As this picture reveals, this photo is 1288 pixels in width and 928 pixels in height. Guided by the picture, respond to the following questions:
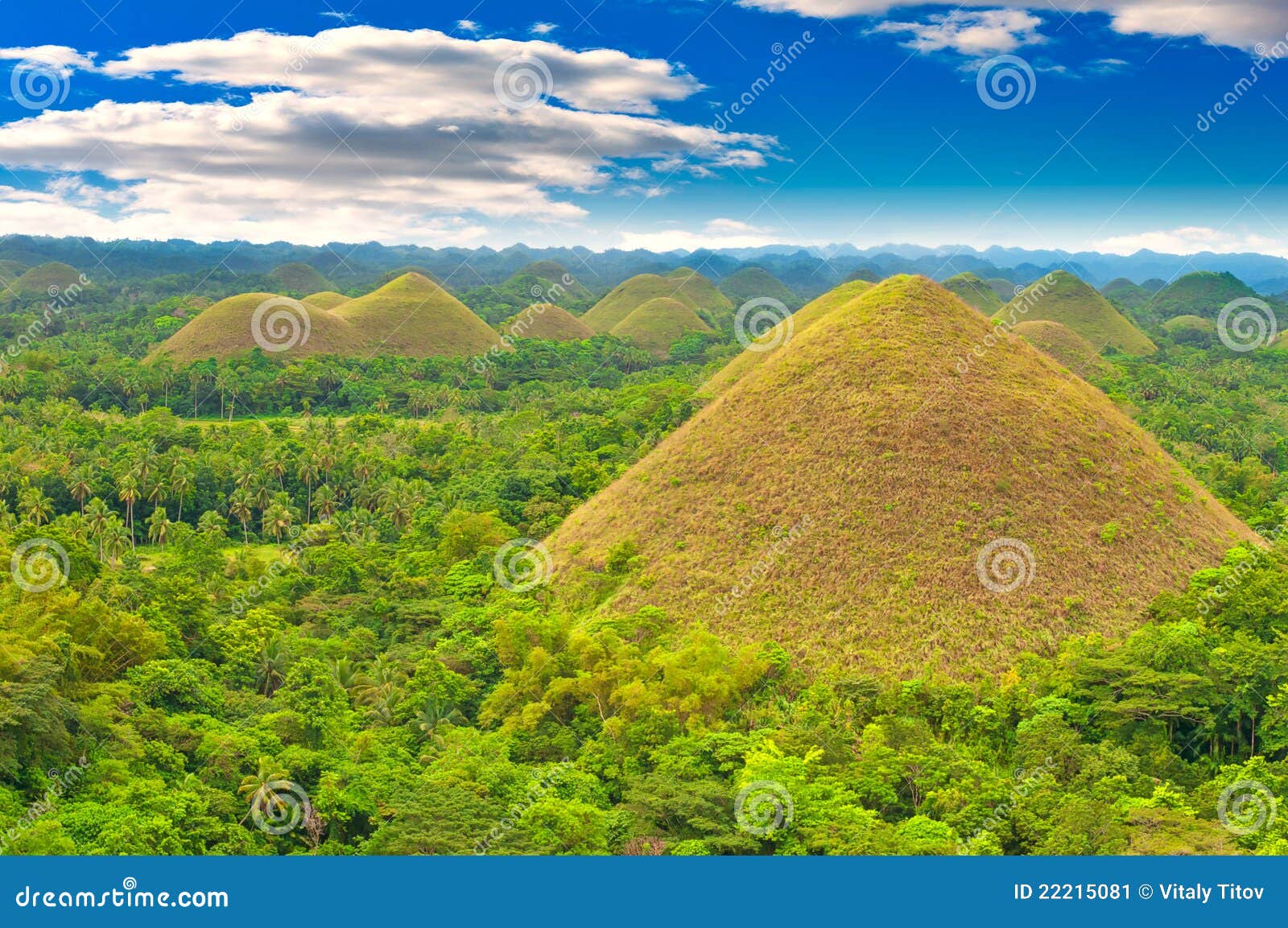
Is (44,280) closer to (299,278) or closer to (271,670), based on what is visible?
(299,278)

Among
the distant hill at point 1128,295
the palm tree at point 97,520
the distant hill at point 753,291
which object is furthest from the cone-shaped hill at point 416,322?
the distant hill at point 1128,295

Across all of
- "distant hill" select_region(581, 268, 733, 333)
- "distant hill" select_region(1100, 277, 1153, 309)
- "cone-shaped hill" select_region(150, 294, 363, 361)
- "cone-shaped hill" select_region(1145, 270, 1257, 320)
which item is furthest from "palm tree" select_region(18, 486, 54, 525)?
"distant hill" select_region(1100, 277, 1153, 309)

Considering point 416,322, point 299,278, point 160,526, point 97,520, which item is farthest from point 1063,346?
point 299,278

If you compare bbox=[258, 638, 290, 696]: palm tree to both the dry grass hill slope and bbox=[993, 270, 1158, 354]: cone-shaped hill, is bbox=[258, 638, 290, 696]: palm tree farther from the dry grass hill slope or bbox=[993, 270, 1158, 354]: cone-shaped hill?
bbox=[993, 270, 1158, 354]: cone-shaped hill

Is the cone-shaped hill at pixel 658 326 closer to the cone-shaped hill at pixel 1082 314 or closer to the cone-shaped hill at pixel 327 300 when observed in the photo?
the cone-shaped hill at pixel 327 300

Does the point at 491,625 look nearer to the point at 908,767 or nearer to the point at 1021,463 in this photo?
the point at 908,767

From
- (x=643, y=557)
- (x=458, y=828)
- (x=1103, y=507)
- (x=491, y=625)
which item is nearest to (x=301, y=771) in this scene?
(x=458, y=828)
